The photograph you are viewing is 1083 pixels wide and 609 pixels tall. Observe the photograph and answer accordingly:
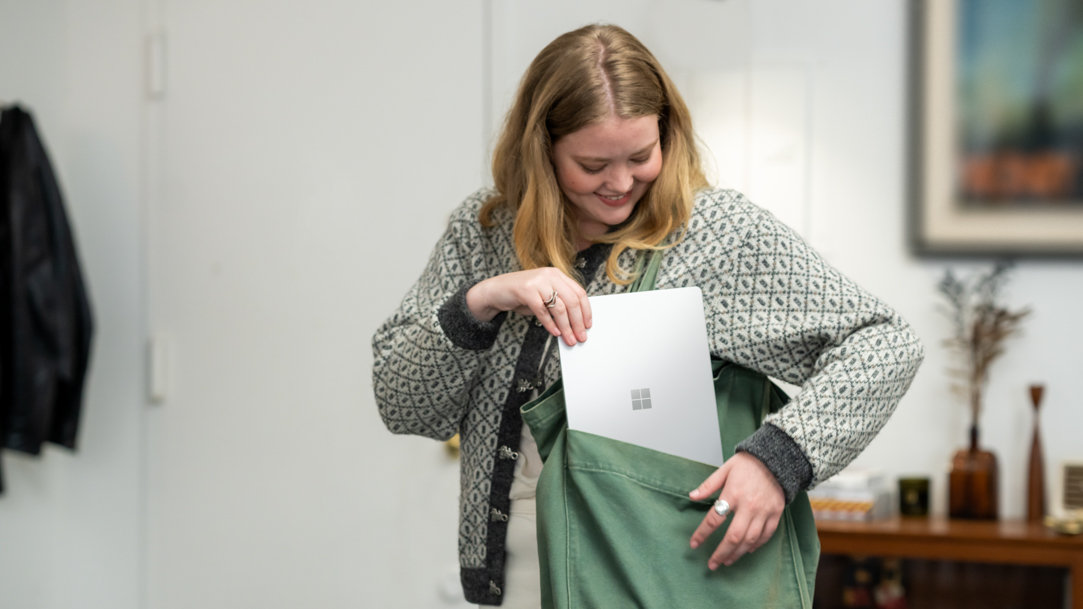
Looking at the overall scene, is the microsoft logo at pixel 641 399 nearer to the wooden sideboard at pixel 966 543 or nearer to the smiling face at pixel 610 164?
the smiling face at pixel 610 164

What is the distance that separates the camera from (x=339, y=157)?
237 cm

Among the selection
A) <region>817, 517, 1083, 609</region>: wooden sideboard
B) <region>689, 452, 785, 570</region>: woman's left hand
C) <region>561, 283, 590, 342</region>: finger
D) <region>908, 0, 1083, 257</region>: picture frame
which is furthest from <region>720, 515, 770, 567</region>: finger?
<region>908, 0, 1083, 257</region>: picture frame

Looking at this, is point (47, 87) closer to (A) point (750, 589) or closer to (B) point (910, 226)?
(B) point (910, 226)

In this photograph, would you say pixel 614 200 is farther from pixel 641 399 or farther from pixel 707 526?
pixel 707 526

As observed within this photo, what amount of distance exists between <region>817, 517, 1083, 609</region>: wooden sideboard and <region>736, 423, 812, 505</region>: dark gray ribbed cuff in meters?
1.26

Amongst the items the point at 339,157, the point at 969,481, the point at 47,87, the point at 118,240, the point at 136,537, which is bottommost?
the point at 136,537

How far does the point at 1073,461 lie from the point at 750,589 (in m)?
1.55

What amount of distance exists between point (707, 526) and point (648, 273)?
0.30 meters


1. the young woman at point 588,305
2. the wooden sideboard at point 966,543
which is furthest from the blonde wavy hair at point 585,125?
the wooden sideboard at point 966,543

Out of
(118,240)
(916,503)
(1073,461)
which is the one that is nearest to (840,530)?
(916,503)

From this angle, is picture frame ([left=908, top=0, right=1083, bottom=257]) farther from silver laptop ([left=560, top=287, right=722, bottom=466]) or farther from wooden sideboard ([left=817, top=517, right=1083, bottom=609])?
silver laptop ([left=560, top=287, right=722, bottom=466])

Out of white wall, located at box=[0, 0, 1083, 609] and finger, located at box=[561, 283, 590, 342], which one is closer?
finger, located at box=[561, 283, 590, 342]

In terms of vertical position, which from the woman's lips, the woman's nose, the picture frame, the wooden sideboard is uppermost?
the picture frame

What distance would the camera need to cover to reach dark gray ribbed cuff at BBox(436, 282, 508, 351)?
1.22 m
